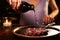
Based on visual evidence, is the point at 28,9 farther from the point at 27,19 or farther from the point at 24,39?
the point at 24,39

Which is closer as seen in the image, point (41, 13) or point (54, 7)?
point (54, 7)

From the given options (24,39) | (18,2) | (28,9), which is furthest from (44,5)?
(24,39)

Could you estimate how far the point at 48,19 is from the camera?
2.83ft

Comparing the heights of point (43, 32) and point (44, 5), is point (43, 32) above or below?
below

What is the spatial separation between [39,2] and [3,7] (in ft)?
2.35

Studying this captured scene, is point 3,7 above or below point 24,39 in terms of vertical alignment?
above

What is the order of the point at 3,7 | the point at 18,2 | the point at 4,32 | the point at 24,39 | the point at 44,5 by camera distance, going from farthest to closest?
the point at 3,7 → the point at 44,5 → the point at 18,2 → the point at 4,32 → the point at 24,39

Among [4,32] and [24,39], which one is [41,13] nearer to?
[4,32]

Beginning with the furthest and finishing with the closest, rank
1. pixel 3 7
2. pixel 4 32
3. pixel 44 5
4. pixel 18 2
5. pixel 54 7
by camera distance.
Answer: pixel 3 7
pixel 44 5
pixel 54 7
pixel 18 2
pixel 4 32

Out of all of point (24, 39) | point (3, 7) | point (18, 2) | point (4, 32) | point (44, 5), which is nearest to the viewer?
point (24, 39)

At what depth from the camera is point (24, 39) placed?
65cm

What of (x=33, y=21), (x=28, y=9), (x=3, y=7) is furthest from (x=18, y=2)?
(x=3, y=7)

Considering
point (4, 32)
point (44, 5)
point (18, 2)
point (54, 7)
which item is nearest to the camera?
point (4, 32)

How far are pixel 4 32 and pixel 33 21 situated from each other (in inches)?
22.0
